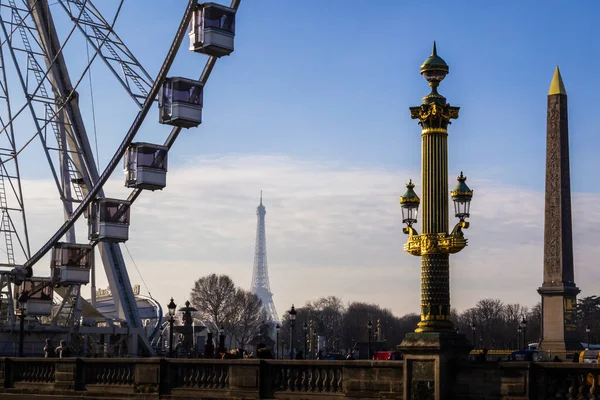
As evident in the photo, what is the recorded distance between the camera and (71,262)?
180ft

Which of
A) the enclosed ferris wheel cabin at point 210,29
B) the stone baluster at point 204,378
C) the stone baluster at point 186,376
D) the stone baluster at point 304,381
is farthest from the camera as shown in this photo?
the enclosed ferris wheel cabin at point 210,29

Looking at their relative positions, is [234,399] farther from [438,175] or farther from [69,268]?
[69,268]

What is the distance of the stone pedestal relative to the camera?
2352cm

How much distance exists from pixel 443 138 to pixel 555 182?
51308 mm

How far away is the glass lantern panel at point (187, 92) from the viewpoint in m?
42.2

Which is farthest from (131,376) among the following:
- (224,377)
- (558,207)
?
(558,207)

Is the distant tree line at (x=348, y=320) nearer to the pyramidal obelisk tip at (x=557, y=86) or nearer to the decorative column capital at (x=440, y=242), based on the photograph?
the pyramidal obelisk tip at (x=557, y=86)

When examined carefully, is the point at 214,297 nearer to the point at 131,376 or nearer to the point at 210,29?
the point at 210,29

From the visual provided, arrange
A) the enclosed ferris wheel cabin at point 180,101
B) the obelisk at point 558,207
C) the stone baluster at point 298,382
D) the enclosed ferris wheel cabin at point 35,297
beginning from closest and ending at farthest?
the stone baluster at point 298,382 → the enclosed ferris wheel cabin at point 180,101 → the enclosed ferris wheel cabin at point 35,297 → the obelisk at point 558,207

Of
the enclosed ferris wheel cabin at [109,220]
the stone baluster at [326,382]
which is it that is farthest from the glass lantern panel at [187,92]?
the stone baluster at [326,382]

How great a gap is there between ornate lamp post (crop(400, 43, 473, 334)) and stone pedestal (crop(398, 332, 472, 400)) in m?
0.41

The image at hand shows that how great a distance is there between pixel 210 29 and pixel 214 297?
105 m

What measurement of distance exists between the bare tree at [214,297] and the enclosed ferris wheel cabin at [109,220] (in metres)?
93.9

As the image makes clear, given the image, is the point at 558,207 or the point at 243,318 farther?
the point at 243,318
